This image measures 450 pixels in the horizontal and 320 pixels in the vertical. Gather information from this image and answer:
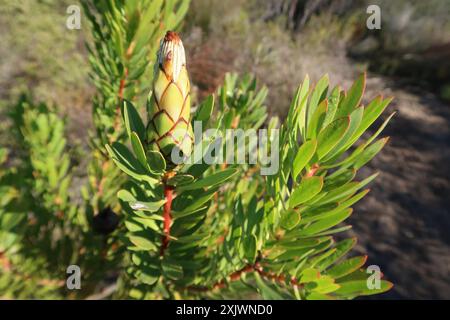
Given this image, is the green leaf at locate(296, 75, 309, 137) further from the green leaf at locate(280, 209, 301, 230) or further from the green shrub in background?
the green leaf at locate(280, 209, 301, 230)

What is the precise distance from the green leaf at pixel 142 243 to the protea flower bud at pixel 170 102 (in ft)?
0.55

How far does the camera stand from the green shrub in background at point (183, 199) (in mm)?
419

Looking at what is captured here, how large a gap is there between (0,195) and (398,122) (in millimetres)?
4104

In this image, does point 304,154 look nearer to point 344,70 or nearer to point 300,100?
point 300,100

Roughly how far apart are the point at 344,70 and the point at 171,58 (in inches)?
162

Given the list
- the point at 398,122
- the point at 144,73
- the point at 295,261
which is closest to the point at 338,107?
the point at 295,261

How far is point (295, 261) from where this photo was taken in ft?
1.66

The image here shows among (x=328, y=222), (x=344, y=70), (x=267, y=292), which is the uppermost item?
(x=344, y=70)

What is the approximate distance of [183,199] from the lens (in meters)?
0.50

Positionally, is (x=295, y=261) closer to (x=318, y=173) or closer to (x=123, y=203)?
(x=318, y=173)

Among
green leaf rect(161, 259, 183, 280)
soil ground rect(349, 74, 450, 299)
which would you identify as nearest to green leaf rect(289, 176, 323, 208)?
green leaf rect(161, 259, 183, 280)

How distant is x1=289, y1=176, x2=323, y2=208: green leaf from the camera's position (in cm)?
40

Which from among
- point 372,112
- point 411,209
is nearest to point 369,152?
point 372,112

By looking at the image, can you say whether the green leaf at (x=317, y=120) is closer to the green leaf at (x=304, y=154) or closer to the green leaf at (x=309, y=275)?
the green leaf at (x=304, y=154)
